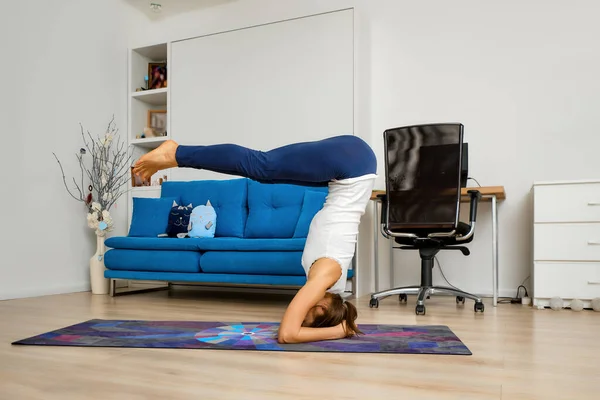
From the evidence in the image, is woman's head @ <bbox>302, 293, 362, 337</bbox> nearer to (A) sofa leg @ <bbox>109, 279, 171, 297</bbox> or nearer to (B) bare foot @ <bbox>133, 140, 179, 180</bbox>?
(B) bare foot @ <bbox>133, 140, 179, 180</bbox>

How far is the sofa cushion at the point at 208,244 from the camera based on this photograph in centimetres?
357

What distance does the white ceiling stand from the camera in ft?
17.7

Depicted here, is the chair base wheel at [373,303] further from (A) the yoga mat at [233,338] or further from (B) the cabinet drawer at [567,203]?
(B) the cabinet drawer at [567,203]

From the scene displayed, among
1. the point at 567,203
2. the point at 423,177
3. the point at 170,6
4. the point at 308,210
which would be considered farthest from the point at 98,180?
the point at 567,203

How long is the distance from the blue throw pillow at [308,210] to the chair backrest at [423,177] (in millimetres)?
629

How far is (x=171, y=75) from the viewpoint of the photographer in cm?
528

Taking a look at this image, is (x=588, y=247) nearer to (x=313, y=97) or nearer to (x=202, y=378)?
(x=313, y=97)

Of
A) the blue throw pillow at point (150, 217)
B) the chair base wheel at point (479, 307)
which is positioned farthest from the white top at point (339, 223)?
the blue throw pillow at point (150, 217)

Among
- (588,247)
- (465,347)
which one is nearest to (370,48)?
(588,247)

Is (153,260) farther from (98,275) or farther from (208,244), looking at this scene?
(98,275)

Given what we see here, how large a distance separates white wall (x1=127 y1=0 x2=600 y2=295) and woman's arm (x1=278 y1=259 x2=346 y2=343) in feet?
6.72

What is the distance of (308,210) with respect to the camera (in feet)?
13.2

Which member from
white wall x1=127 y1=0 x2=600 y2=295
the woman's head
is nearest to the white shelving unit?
white wall x1=127 y1=0 x2=600 y2=295

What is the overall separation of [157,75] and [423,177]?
11.0 ft
